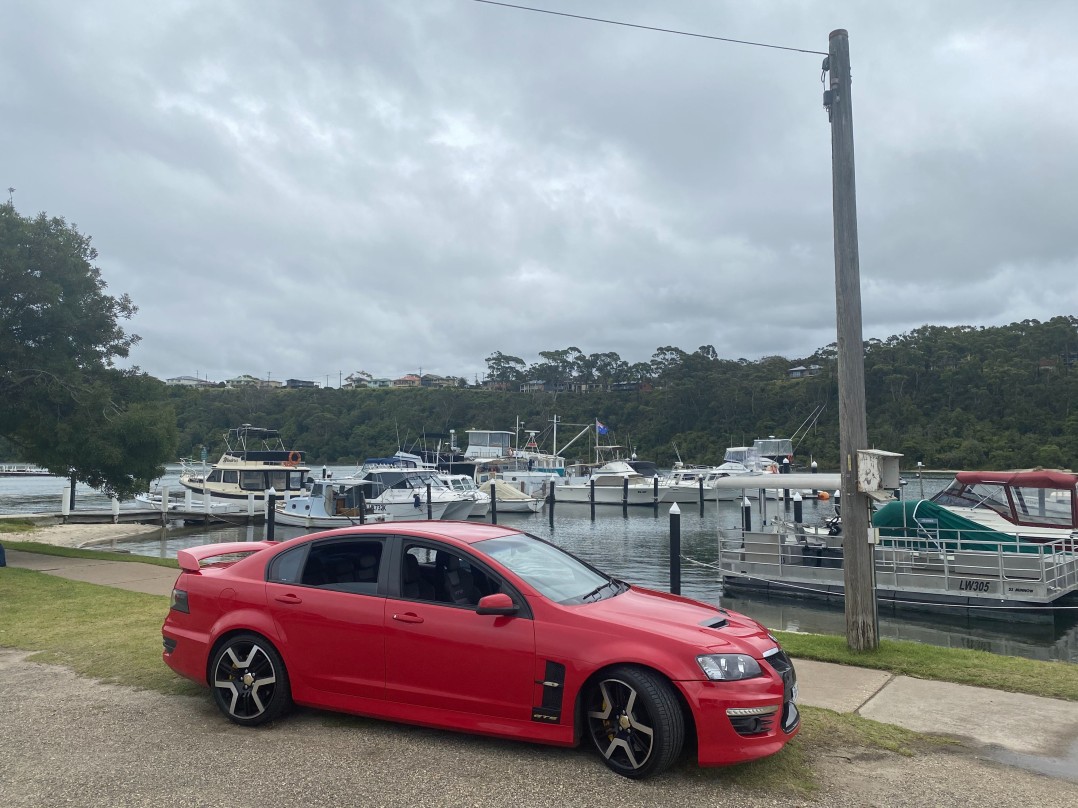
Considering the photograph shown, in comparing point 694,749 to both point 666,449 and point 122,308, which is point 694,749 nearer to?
point 122,308

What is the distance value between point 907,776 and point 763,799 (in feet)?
3.50

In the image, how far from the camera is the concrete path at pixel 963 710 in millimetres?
5562

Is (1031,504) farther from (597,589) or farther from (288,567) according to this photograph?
(288,567)

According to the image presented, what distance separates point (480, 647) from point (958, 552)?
44.4 ft

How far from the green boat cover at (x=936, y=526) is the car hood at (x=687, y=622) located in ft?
40.9

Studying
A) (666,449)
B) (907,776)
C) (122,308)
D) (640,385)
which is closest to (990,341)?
(666,449)

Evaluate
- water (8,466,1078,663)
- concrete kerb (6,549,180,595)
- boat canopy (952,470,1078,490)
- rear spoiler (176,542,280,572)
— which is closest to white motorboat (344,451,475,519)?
water (8,466,1078,663)

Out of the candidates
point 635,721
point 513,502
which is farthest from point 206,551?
point 513,502

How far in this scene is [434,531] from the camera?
6004 millimetres

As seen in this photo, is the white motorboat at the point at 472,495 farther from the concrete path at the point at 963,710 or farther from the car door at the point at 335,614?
the car door at the point at 335,614

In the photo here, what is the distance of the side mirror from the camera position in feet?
17.1

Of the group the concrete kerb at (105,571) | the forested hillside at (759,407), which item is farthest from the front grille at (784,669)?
the forested hillside at (759,407)

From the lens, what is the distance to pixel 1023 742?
5.75 m

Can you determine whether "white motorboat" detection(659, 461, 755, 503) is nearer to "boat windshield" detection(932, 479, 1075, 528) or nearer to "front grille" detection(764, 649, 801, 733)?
"boat windshield" detection(932, 479, 1075, 528)
